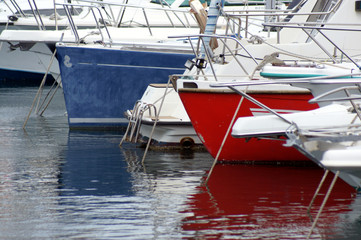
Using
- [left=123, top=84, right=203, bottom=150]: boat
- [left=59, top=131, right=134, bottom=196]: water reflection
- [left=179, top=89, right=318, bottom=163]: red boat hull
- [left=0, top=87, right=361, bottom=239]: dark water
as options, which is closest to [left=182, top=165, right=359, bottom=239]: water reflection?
[left=0, top=87, right=361, bottom=239]: dark water

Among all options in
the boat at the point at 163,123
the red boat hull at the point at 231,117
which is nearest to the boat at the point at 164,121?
the boat at the point at 163,123

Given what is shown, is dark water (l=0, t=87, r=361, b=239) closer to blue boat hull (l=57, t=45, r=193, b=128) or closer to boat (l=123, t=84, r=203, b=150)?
boat (l=123, t=84, r=203, b=150)

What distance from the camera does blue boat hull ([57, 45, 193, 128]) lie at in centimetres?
1480

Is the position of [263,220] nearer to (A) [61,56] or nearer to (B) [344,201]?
(B) [344,201]

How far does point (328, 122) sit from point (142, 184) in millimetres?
3099

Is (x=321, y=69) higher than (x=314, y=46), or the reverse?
(x=314, y=46)

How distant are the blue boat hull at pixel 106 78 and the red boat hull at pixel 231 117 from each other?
13.7ft

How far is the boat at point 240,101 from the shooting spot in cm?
1020

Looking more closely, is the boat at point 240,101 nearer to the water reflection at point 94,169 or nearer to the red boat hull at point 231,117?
the red boat hull at point 231,117

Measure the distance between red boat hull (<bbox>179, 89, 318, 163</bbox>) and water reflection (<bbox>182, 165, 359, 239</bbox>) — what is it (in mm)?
209

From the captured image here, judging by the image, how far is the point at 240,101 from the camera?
986 cm

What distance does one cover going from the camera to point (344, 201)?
8.53m

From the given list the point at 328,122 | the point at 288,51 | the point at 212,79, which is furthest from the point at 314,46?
the point at 328,122

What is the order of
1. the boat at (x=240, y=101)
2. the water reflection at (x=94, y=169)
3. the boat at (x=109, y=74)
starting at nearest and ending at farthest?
the water reflection at (x=94, y=169) → the boat at (x=240, y=101) → the boat at (x=109, y=74)
